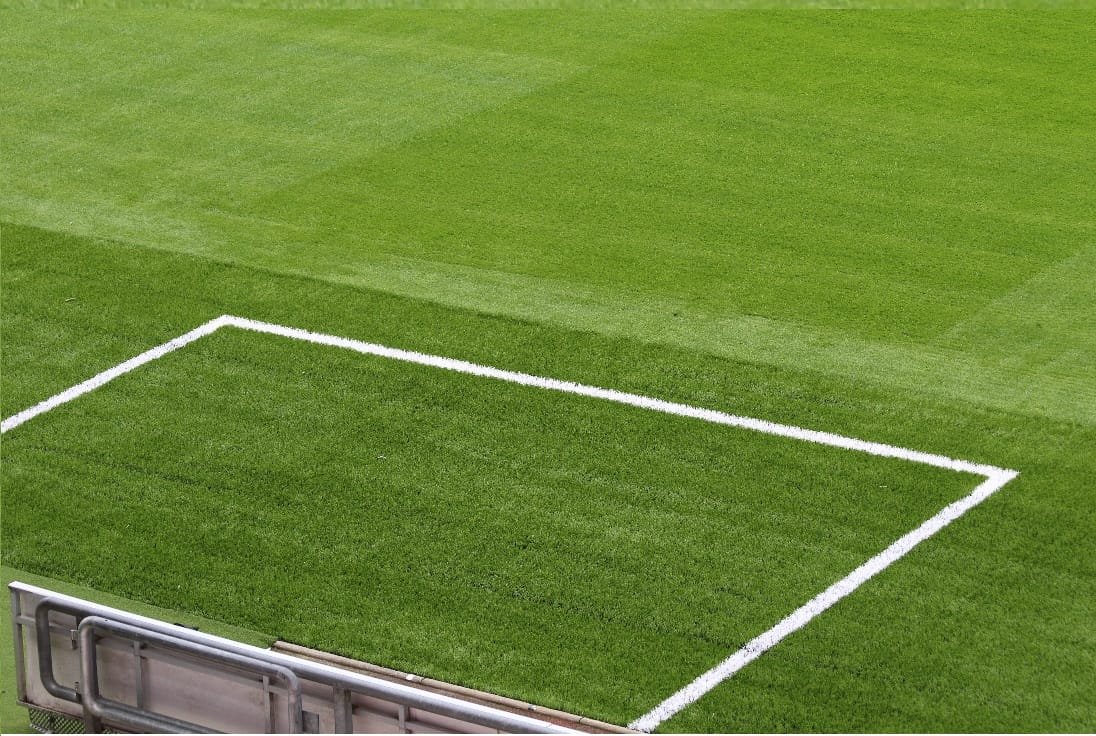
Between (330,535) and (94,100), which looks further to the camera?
(94,100)

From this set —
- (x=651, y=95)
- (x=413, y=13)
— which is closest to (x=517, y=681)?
(x=651, y=95)

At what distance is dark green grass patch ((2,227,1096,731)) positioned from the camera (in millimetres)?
7605

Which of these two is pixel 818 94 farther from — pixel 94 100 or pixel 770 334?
pixel 94 100

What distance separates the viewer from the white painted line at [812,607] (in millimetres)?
7359

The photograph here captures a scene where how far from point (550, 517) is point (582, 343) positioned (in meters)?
2.09

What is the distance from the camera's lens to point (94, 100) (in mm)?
15164

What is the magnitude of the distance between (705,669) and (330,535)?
2.24 metres

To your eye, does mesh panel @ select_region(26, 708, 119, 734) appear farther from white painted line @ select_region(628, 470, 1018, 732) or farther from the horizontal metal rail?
white painted line @ select_region(628, 470, 1018, 732)

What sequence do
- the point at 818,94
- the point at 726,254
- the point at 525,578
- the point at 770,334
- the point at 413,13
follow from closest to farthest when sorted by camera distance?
the point at 525,578 → the point at 770,334 → the point at 726,254 → the point at 818,94 → the point at 413,13

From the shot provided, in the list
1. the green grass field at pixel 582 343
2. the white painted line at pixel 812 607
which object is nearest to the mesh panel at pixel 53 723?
the green grass field at pixel 582 343

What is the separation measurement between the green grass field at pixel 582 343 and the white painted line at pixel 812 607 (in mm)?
71

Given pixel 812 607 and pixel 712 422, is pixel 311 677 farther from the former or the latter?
pixel 712 422

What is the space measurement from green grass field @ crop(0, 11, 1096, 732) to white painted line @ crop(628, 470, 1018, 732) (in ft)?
0.23

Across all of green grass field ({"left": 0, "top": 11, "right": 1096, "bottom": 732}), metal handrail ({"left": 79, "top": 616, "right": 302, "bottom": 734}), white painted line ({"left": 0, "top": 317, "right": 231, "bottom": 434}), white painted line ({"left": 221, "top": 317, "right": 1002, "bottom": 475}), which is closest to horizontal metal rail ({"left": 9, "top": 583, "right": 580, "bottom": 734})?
metal handrail ({"left": 79, "top": 616, "right": 302, "bottom": 734})
